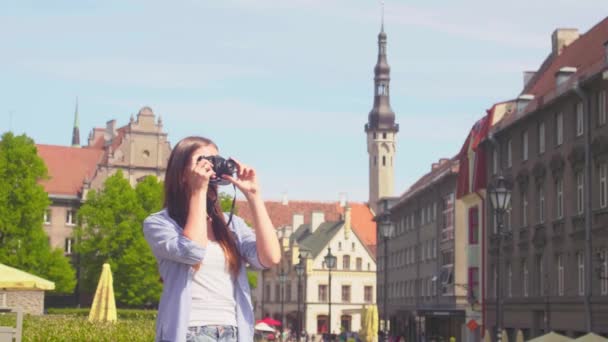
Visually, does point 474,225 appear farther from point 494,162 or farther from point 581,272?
point 581,272

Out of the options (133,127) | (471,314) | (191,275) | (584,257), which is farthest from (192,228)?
Result: (133,127)

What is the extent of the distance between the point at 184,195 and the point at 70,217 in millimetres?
87700

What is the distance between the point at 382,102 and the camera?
152 meters

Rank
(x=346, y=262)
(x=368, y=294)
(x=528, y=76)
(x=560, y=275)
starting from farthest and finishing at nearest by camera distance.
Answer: (x=368, y=294)
(x=346, y=262)
(x=528, y=76)
(x=560, y=275)

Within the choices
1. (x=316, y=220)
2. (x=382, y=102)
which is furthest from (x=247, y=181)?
(x=382, y=102)

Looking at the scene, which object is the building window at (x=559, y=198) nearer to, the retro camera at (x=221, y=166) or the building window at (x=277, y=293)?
the retro camera at (x=221, y=166)

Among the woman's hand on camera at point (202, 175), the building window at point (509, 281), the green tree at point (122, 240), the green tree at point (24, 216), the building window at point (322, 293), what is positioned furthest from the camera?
the building window at point (322, 293)

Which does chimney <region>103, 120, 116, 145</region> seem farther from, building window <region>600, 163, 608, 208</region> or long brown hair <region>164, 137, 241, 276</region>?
long brown hair <region>164, 137, 241, 276</region>

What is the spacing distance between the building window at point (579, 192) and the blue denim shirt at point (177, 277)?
100 feet

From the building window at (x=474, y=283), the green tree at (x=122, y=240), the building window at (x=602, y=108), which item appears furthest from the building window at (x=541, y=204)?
the green tree at (x=122, y=240)

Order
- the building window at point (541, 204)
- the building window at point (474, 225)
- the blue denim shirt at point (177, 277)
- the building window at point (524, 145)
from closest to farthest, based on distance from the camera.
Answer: the blue denim shirt at point (177, 277) → the building window at point (541, 204) → the building window at point (524, 145) → the building window at point (474, 225)

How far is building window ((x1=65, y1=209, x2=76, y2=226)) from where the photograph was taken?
90.9m

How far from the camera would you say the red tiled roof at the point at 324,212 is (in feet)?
410

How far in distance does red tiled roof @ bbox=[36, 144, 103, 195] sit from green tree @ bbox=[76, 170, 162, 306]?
1550cm
